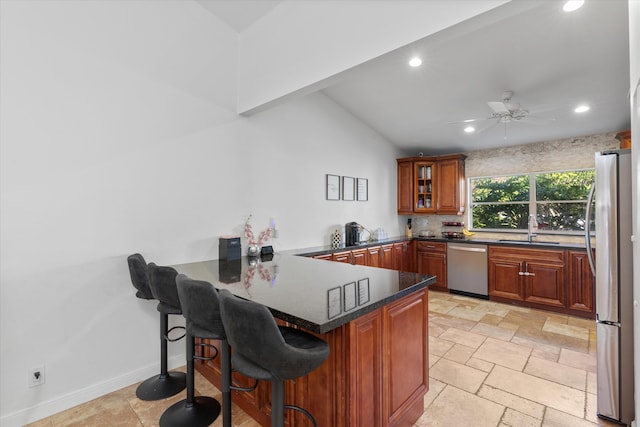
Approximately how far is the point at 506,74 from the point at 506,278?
2875 mm

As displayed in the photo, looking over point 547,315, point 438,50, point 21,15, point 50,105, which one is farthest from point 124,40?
point 547,315

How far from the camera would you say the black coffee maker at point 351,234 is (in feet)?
14.9

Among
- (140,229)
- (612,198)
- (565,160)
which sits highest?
(565,160)

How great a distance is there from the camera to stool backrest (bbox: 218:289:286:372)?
1158 mm

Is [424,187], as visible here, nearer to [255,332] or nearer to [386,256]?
[386,256]

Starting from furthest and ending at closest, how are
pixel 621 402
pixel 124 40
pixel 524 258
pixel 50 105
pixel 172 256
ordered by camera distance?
pixel 524 258, pixel 172 256, pixel 124 40, pixel 50 105, pixel 621 402

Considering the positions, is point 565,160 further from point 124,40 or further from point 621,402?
point 124,40

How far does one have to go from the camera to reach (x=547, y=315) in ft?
13.3

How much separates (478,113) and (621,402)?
11.2ft

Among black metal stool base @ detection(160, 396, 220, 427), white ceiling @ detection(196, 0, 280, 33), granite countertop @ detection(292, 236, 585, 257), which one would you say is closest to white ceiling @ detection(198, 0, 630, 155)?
white ceiling @ detection(196, 0, 280, 33)

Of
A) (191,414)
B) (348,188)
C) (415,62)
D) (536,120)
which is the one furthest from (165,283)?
(536,120)

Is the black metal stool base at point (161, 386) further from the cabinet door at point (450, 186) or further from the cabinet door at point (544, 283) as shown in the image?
the cabinet door at point (450, 186)

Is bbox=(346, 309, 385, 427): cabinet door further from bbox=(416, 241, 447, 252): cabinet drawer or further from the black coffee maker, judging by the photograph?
bbox=(416, 241, 447, 252): cabinet drawer

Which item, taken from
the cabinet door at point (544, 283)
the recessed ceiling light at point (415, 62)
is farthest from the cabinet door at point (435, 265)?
the recessed ceiling light at point (415, 62)
